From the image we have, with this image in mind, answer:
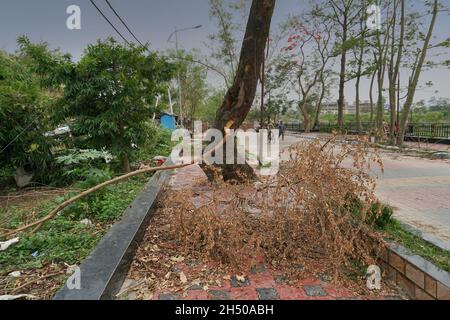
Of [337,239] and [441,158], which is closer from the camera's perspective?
[337,239]

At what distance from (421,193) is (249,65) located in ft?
14.0

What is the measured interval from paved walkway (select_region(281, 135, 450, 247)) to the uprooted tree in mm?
1132

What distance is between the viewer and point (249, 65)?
5.00m

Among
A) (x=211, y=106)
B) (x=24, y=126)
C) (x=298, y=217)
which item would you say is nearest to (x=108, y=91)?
(x=24, y=126)

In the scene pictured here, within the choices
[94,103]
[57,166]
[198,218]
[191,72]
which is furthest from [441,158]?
[191,72]

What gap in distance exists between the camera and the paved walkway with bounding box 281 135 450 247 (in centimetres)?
394

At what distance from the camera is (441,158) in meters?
10.3

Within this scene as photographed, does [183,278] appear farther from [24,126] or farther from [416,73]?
[416,73]

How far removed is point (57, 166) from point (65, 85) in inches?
67.1

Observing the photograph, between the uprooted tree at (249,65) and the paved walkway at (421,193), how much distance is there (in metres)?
1.13

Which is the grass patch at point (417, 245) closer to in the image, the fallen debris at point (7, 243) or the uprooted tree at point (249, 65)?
the uprooted tree at point (249, 65)

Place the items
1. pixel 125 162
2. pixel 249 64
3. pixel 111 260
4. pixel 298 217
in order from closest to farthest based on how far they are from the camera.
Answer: pixel 111 260
pixel 298 217
pixel 249 64
pixel 125 162

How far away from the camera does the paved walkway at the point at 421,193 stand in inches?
155

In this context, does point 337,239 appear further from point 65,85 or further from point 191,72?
point 191,72
